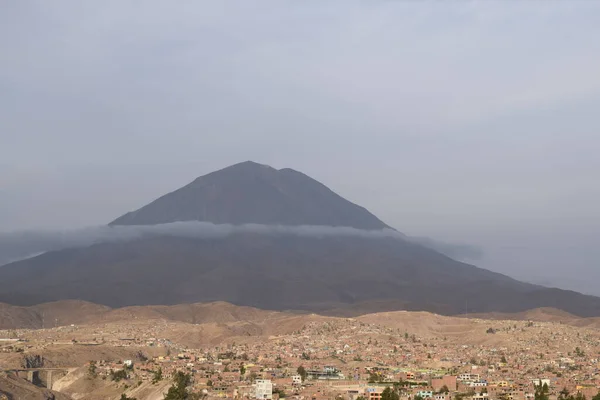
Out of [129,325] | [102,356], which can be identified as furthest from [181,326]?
[102,356]

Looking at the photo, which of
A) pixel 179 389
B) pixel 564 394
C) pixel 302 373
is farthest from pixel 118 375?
pixel 564 394

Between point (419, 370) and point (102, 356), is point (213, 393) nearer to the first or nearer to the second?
point (419, 370)

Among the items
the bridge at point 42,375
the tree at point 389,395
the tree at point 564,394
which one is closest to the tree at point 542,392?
the tree at point 564,394

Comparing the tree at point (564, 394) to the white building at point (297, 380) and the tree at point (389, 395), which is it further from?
the white building at point (297, 380)

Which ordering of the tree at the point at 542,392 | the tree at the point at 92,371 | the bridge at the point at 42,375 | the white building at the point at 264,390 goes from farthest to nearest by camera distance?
the bridge at the point at 42,375
the tree at the point at 92,371
the white building at the point at 264,390
the tree at the point at 542,392

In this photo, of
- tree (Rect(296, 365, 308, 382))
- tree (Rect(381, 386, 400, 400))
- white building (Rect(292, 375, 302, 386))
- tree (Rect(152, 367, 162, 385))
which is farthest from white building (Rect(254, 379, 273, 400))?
tree (Rect(152, 367, 162, 385))

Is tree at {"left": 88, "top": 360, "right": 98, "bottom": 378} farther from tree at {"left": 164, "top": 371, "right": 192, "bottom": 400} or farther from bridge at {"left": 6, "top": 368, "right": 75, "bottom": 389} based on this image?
tree at {"left": 164, "top": 371, "right": 192, "bottom": 400}

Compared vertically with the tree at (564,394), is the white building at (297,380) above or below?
above

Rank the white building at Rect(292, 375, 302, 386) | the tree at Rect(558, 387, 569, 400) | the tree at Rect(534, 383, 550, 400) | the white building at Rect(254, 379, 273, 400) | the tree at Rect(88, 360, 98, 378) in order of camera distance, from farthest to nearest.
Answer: the tree at Rect(88, 360, 98, 378) < the white building at Rect(292, 375, 302, 386) < the white building at Rect(254, 379, 273, 400) < the tree at Rect(558, 387, 569, 400) < the tree at Rect(534, 383, 550, 400)
